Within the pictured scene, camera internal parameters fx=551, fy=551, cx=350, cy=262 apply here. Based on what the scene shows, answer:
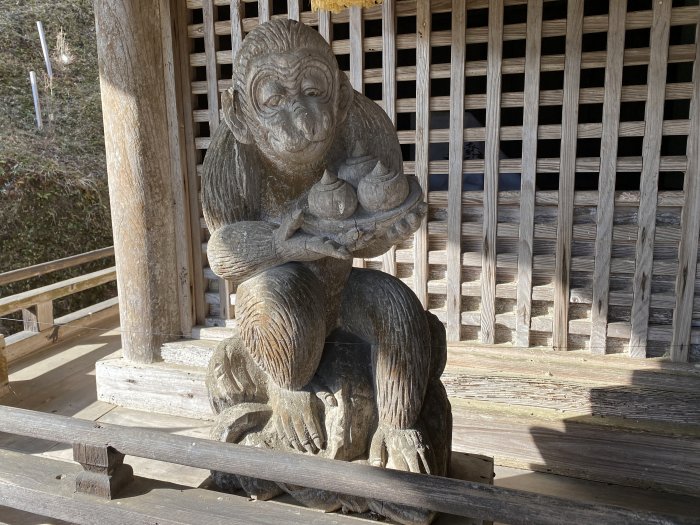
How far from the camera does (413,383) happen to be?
1596 mm

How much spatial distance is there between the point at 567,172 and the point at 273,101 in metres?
1.79

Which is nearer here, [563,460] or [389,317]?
[389,317]

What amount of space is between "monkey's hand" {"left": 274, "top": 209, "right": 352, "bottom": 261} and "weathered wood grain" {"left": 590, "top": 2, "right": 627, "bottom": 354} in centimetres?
175

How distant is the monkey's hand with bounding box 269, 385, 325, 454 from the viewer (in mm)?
1643

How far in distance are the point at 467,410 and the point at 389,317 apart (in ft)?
4.97

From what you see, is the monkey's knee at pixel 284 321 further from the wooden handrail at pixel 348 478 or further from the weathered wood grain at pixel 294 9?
the weathered wood grain at pixel 294 9

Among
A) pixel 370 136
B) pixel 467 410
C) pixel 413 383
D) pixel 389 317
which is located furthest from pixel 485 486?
pixel 467 410

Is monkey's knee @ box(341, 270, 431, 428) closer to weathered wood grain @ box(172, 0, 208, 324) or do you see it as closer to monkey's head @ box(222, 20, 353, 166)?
monkey's head @ box(222, 20, 353, 166)

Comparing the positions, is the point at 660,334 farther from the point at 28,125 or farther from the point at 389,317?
the point at 28,125

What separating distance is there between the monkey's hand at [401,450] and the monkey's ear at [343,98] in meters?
0.92

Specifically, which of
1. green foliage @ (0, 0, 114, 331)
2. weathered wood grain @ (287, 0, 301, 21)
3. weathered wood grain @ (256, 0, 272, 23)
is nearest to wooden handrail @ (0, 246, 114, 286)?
green foliage @ (0, 0, 114, 331)

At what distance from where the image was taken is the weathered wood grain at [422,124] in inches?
111

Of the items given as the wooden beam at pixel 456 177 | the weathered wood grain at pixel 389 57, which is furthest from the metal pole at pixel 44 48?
the wooden beam at pixel 456 177

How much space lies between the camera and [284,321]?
1501 mm
